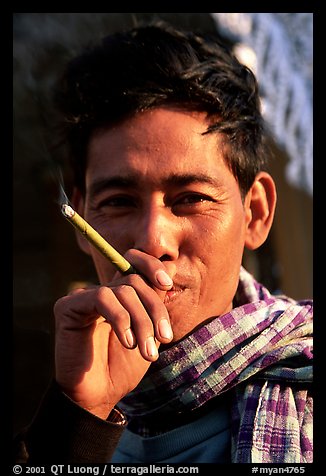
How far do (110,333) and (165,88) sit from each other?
62 cm

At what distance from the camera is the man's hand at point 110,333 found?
105 cm

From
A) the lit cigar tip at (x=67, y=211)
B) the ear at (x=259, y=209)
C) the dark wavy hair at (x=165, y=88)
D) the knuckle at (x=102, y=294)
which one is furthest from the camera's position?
the ear at (x=259, y=209)

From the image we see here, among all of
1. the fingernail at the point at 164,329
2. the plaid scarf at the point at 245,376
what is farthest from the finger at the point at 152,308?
the plaid scarf at the point at 245,376

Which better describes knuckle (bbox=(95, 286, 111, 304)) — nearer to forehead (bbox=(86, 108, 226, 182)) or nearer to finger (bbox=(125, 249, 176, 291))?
finger (bbox=(125, 249, 176, 291))

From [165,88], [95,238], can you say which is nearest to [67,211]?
[95,238]

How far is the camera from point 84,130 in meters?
1.54

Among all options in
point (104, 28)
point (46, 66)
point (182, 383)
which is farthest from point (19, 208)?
point (182, 383)

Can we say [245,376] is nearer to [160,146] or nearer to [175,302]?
[175,302]

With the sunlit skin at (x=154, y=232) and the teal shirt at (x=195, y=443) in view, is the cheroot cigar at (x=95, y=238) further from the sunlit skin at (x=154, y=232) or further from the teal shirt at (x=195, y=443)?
the teal shirt at (x=195, y=443)

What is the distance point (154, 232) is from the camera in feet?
4.09

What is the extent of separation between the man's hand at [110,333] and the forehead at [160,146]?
25 cm

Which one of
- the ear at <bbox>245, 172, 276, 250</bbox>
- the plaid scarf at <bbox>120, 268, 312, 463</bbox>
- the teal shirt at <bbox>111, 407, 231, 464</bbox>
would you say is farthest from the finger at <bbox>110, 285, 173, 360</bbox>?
the ear at <bbox>245, 172, 276, 250</bbox>

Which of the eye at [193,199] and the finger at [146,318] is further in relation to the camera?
the eye at [193,199]

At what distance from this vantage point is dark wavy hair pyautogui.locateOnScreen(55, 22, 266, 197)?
1417 mm
